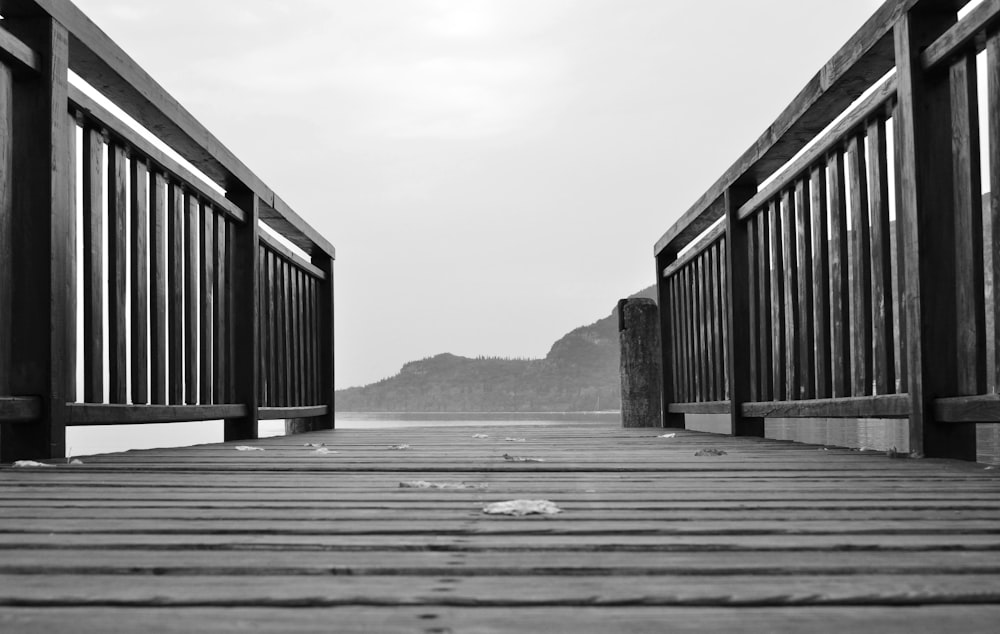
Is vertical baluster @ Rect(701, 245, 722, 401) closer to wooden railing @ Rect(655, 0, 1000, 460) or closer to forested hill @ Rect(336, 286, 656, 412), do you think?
wooden railing @ Rect(655, 0, 1000, 460)

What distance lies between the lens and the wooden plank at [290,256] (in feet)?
16.1

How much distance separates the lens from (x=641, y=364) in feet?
21.4

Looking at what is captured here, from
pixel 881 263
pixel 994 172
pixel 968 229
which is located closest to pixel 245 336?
pixel 881 263

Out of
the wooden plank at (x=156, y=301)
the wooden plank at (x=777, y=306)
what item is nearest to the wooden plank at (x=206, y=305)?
the wooden plank at (x=156, y=301)

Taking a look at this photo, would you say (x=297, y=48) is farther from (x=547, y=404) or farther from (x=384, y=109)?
(x=547, y=404)

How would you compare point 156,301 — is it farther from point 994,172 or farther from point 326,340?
point 326,340

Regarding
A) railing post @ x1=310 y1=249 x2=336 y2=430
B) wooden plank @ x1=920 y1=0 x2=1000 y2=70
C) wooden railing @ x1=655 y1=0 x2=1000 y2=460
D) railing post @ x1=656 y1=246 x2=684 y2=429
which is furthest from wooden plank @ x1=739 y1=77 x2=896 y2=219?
railing post @ x1=310 y1=249 x2=336 y2=430

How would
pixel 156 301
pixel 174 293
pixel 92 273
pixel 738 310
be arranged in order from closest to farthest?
pixel 92 273 → pixel 156 301 → pixel 174 293 → pixel 738 310

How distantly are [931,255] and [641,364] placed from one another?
13.4 ft

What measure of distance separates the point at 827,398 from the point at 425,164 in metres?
Answer: 54.6

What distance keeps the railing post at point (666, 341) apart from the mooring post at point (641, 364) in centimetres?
12

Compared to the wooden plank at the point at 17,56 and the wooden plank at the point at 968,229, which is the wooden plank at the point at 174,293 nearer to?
the wooden plank at the point at 17,56

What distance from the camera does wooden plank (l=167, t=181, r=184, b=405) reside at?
3654 mm

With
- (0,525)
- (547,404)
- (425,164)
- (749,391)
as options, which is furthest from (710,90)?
(547,404)
